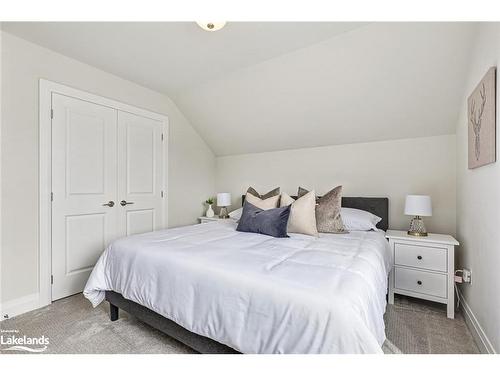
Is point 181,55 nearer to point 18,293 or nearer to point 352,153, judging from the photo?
point 352,153

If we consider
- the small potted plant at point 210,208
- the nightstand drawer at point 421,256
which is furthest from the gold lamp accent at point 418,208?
the small potted plant at point 210,208

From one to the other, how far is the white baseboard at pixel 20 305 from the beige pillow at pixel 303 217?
2.36 meters

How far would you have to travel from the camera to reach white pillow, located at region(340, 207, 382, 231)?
2.46 meters

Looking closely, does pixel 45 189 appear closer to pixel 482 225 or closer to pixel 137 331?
pixel 137 331

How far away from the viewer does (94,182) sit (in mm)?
2641

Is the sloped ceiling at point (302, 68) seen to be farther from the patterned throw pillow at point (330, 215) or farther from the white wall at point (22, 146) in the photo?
the patterned throw pillow at point (330, 215)

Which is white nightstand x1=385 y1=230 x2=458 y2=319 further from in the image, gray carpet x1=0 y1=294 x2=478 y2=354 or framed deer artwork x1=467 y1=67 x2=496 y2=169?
framed deer artwork x1=467 y1=67 x2=496 y2=169

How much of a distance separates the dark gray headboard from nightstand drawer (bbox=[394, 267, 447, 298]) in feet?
2.03

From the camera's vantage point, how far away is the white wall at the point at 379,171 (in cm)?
257

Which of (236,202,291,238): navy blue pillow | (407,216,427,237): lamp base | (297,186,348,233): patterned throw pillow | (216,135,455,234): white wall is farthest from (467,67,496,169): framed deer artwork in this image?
(236,202,291,238): navy blue pillow

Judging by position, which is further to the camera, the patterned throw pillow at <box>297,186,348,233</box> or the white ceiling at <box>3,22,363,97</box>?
the patterned throw pillow at <box>297,186,348,233</box>

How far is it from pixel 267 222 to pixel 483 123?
5.30 ft
